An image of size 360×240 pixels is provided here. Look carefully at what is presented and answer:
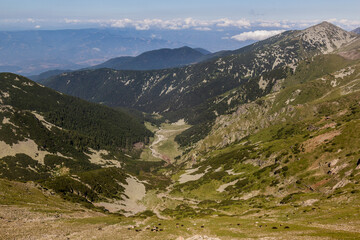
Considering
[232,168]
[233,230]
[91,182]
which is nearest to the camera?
[233,230]

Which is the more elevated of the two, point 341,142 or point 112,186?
point 341,142

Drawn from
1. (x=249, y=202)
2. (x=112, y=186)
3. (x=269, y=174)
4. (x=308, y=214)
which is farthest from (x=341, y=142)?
(x=112, y=186)

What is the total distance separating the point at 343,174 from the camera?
298 ft

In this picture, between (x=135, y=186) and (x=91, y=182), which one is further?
(x=135, y=186)

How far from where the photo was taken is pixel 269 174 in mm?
137750

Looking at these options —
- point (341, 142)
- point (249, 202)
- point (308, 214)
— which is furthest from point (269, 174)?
point (308, 214)

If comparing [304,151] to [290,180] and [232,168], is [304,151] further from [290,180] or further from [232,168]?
[232,168]

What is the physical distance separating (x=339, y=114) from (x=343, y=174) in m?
127

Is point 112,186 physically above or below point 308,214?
below

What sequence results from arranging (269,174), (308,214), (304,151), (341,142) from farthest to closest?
(269,174)
(304,151)
(341,142)
(308,214)

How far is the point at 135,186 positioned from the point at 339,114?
584 feet

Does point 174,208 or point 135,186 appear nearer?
point 174,208

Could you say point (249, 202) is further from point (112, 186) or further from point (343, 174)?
point (112, 186)

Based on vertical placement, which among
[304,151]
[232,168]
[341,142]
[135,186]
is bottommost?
[135,186]
